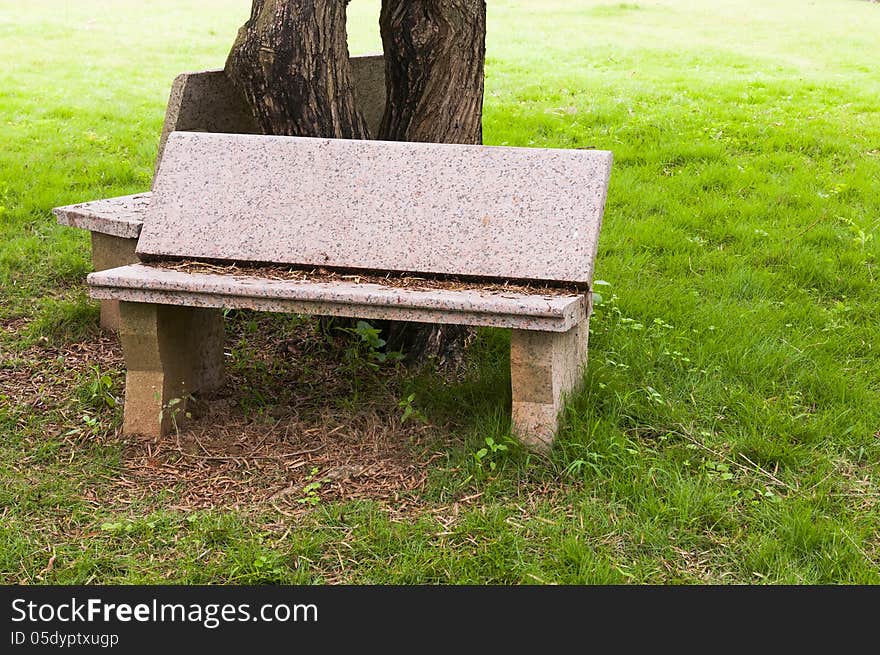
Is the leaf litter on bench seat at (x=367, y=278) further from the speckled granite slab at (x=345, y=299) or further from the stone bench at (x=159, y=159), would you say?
the stone bench at (x=159, y=159)

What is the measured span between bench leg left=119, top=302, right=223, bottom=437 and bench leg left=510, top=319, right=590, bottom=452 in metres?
1.31

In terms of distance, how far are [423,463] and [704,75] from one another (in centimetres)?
887

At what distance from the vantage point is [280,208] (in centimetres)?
379

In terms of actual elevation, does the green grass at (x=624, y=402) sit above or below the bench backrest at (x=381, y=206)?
below

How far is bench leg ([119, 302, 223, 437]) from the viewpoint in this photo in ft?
12.2

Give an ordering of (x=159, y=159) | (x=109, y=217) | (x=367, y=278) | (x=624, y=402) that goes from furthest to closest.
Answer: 1. (x=159, y=159)
2. (x=109, y=217)
3. (x=624, y=402)
4. (x=367, y=278)

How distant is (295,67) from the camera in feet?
14.3

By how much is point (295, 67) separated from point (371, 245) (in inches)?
44.9

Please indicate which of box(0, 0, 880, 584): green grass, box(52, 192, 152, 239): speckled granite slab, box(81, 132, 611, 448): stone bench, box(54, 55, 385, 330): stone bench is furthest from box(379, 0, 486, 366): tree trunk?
box(52, 192, 152, 239): speckled granite slab

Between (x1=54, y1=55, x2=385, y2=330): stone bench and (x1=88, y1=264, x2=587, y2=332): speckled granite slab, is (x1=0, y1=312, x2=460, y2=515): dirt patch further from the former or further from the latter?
(x1=88, y1=264, x2=587, y2=332): speckled granite slab

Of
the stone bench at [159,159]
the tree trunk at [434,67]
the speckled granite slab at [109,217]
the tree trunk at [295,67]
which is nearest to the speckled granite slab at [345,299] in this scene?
the speckled granite slab at [109,217]

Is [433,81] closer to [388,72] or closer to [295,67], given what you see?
[388,72]

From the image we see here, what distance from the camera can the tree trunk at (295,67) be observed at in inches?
169

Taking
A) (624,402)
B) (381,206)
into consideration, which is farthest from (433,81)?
(624,402)
